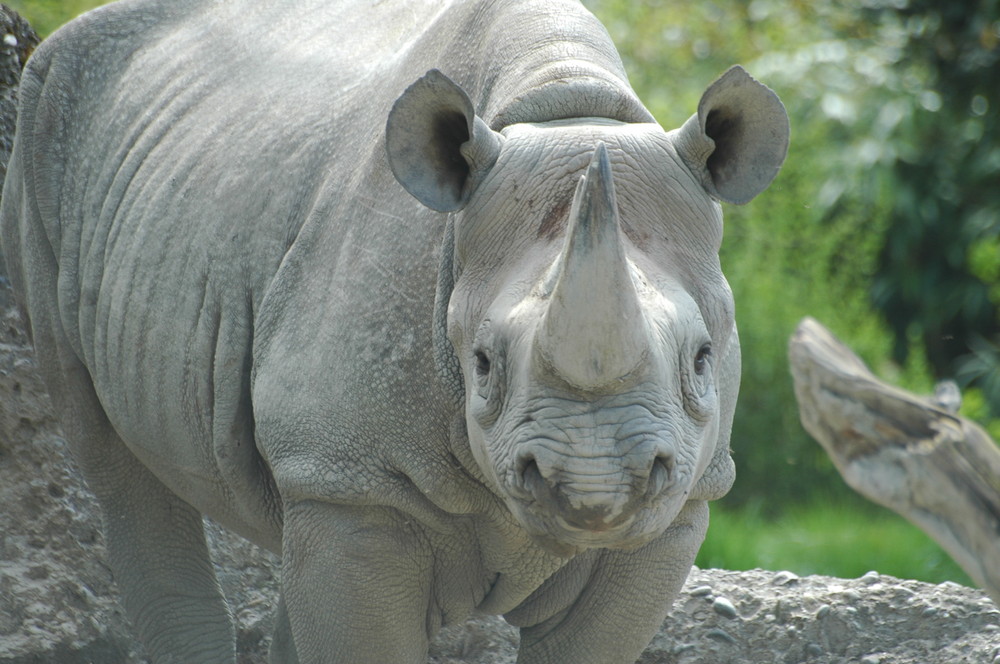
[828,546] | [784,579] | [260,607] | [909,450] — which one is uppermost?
[909,450]

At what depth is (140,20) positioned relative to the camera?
4.65 m

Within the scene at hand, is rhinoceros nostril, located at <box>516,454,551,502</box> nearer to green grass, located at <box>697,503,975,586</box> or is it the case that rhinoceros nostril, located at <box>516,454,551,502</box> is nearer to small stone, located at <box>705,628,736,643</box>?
small stone, located at <box>705,628,736,643</box>

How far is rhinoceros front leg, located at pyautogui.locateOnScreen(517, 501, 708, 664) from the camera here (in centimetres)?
340

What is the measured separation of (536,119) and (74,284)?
1.96 metres

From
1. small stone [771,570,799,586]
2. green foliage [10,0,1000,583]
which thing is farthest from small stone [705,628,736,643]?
green foliage [10,0,1000,583]

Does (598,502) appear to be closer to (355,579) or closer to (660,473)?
(660,473)

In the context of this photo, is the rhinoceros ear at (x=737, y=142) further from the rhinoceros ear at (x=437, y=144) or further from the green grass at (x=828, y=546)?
the green grass at (x=828, y=546)

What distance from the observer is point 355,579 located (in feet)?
10.6

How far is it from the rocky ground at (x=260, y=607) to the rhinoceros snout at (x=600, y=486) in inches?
111

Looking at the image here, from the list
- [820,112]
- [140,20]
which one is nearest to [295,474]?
[140,20]

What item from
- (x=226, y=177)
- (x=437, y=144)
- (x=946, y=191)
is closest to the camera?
(x=437, y=144)

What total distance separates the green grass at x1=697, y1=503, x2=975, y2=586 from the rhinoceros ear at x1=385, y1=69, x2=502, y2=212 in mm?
4214

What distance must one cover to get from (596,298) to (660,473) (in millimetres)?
314

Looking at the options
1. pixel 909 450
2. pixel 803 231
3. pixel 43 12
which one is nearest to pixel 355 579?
pixel 909 450
